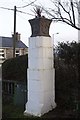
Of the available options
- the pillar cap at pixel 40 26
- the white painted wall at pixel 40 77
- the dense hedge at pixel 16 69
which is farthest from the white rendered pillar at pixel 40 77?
the dense hedge at pixel 16 69

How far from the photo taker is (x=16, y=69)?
11.1 m

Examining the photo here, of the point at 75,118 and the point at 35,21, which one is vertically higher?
the point at 35,21

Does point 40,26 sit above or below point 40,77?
above

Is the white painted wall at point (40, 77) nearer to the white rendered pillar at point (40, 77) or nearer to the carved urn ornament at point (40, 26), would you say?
the white rendered pillar at point (40, 77)

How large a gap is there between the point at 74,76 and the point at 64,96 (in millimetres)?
649

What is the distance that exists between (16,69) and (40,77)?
10.4ft

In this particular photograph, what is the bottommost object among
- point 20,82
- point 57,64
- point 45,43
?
point 20,82

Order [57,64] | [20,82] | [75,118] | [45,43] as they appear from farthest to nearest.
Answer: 1. [20,82]
2. [57,64]
3. [45,43]
4. [75,118]

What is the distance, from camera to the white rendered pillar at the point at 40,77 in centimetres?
→ 805

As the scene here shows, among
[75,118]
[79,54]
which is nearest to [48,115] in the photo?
[75,118]

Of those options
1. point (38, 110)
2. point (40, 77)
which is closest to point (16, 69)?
point (40, 77)

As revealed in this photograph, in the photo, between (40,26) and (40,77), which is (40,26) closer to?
(40,26)

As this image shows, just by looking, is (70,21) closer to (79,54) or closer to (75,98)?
(79,54)

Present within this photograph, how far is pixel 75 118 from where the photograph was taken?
7.55m
